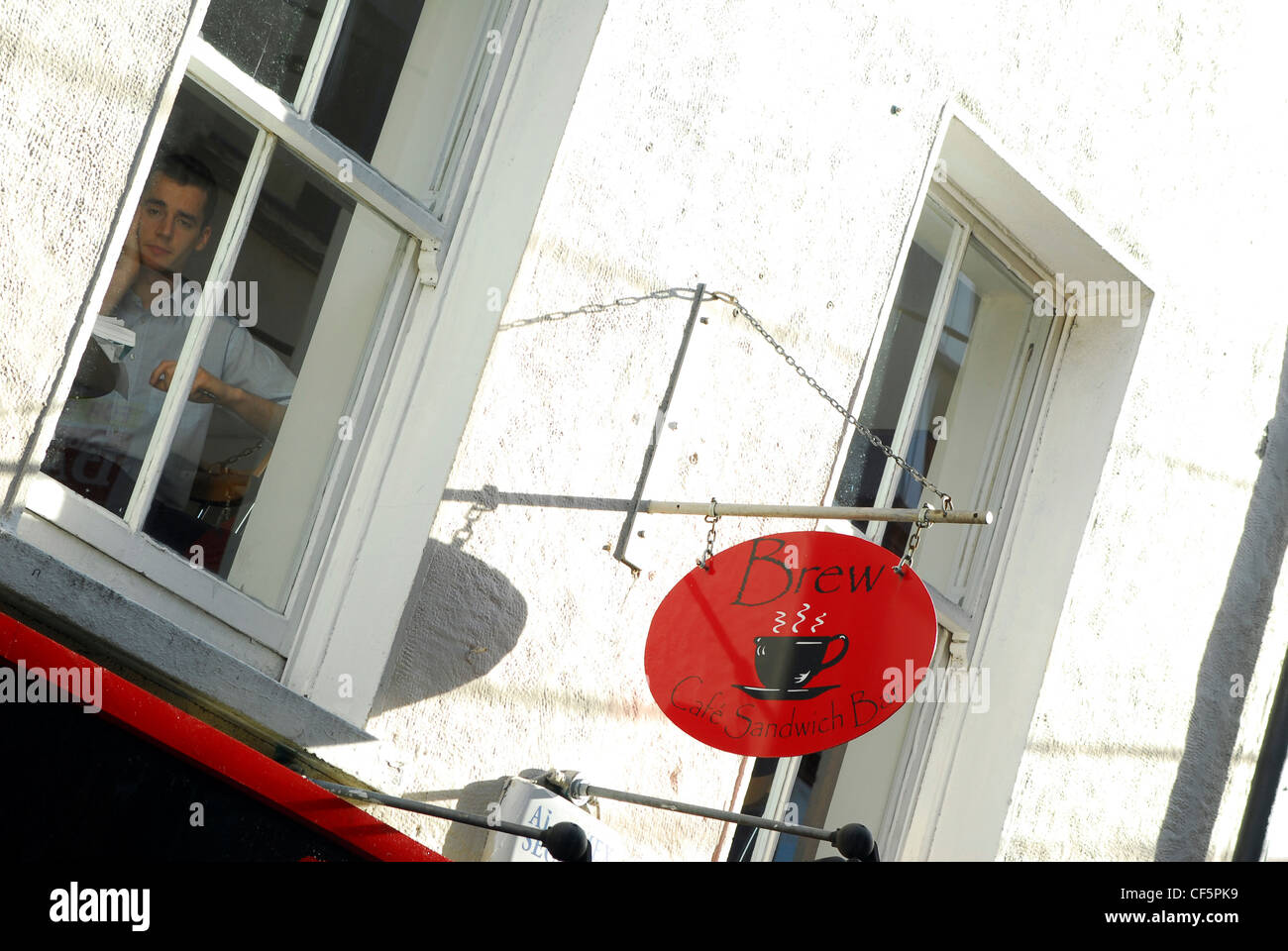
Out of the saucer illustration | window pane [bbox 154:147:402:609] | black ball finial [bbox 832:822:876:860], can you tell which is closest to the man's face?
window pane [bbox 154:147:402:609]

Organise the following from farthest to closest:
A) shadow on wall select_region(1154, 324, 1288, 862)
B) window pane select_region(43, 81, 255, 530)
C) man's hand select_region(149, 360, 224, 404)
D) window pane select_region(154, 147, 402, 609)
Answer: shadow on wall select_region(1154, 324, 1288, 862) < window pane select_region(154, 147, 402, 609) < man's hand select_region(149, 360, 224, 404) < window pane select_region(43, 81, 255, 530)

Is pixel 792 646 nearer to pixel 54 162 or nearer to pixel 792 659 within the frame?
pixel 792 659

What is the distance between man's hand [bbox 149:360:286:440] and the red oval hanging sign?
1.00m

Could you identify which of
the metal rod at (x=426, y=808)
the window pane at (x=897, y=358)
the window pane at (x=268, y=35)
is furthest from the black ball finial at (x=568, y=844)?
the window pane at (x=897, y=358)

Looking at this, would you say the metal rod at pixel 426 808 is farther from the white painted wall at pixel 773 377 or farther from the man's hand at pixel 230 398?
Answer: the man's hand at pixel 230 398

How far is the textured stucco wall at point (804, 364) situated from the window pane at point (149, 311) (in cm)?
70

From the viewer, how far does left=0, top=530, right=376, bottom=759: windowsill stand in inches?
103

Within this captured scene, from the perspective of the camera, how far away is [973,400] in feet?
17.4

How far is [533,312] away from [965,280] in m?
2.27

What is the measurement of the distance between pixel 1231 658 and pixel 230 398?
14.7 feet

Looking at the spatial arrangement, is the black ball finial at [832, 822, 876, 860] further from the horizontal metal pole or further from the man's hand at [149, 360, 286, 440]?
the man's hand at [149, 360, 286, 440]

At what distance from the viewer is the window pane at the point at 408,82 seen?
3.43m

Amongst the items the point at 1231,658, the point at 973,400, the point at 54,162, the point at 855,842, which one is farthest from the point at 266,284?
the point at 1231,658

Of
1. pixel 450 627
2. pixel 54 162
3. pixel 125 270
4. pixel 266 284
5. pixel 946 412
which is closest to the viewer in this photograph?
pixel 54 162
